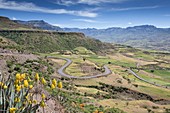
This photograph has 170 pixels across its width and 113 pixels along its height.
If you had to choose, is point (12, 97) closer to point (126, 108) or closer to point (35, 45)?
point (126, 108)

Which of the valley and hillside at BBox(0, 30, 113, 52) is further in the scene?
hillside at BBox(0, 30, 113, 52)

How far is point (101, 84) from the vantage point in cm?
6588

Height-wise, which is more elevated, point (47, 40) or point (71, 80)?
point (47, 40)

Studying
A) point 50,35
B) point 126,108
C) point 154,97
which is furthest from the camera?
point 50,35

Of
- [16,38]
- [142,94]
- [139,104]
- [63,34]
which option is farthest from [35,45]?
[139,104]

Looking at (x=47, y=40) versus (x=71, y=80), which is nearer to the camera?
(x=71, y=80)

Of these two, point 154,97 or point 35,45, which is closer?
point 154,97

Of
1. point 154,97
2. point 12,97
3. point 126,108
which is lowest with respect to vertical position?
point 154,97

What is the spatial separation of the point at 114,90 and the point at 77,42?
12495cm

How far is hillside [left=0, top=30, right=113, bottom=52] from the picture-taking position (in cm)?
14512

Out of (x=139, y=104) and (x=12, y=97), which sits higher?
(x=12, y=97)

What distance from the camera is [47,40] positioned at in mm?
159625

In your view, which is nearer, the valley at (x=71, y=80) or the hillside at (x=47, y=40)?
the valley at (x=71, y=80)

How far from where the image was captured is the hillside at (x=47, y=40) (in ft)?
476
